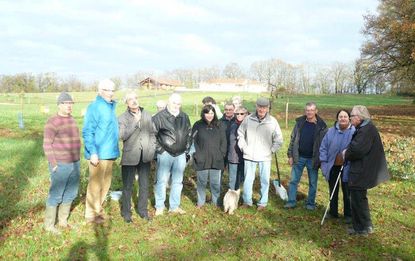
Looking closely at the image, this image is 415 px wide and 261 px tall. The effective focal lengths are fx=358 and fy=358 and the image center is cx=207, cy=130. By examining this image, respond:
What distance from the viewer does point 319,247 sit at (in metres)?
5.54

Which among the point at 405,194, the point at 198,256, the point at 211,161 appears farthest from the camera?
the point at 405,194

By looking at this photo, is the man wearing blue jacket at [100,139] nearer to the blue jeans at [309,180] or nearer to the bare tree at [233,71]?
the blue jeans at [309,180]

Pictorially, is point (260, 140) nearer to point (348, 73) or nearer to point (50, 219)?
point (50, 219)

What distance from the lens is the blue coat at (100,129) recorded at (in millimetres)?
5785

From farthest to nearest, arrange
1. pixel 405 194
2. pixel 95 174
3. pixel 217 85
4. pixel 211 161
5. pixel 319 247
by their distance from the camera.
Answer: pixel 217 85 → pixel 405 194 → pixel 211 161 → pixel 95 174 → pixel 319 247

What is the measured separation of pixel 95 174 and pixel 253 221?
2949mm

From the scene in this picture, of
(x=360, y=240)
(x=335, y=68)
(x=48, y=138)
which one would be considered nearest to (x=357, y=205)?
(x=360, y=240)

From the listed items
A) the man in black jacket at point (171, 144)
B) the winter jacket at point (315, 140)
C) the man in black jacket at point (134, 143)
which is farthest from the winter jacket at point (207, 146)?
the winter jacket at point (315, 140)

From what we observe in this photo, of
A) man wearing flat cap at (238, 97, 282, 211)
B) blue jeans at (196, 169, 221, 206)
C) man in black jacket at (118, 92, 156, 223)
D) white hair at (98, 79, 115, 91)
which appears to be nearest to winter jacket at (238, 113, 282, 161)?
man wearing flat cap at (238, 97, 282, 211)

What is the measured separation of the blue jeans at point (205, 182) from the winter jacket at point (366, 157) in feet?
8.44

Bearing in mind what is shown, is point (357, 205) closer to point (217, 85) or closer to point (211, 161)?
point (211, 161)

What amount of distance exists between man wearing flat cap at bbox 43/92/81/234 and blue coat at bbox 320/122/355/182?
4.36m

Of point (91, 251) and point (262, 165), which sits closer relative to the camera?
point (91, 251)

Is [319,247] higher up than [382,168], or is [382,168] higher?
[382,168]
